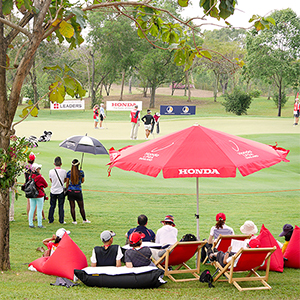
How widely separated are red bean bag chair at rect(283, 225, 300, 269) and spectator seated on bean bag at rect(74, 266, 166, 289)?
8.68 feet

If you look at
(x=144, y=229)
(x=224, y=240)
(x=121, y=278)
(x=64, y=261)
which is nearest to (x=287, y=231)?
(x=224, y=240)

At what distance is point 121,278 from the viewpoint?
19.9ft

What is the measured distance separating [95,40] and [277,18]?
27.3m

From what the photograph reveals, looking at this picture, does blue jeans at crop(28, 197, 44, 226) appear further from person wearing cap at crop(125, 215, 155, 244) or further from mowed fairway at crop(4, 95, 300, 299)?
person wearing cap at crop(125, 215, 155, 244)

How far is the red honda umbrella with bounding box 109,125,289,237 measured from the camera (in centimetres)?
607

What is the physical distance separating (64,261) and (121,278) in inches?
39.2

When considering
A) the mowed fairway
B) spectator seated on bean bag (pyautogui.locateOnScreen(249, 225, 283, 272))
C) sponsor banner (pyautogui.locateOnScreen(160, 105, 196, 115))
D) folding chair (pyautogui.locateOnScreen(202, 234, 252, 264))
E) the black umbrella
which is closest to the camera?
the mowed fairway

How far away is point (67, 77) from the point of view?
247 inches

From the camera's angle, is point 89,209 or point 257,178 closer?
point 89,209

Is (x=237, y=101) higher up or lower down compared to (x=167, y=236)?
higher up

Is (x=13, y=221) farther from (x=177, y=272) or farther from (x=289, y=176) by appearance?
(x=289, y=176)

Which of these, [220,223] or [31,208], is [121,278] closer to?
[220,223]

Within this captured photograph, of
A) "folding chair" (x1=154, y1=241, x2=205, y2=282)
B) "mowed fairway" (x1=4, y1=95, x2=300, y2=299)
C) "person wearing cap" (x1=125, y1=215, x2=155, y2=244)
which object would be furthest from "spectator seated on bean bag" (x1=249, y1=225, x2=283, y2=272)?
"person wearing cap" (x1=125, y1=215, x2=155, y2=244)

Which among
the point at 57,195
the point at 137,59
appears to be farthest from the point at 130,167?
the point at 137,59
